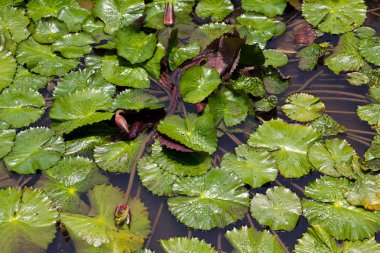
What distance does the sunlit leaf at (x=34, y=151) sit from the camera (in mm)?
2854

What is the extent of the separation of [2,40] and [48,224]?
5.86 feet

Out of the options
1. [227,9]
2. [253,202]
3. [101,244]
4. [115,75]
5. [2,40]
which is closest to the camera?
[101,244]

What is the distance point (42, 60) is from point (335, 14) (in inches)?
99.7

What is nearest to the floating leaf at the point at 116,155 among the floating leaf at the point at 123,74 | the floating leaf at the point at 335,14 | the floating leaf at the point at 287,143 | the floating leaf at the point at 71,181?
the floating leaf at the point at 71,181

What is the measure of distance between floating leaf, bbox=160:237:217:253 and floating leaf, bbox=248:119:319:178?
2.40 ft

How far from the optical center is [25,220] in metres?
2.61

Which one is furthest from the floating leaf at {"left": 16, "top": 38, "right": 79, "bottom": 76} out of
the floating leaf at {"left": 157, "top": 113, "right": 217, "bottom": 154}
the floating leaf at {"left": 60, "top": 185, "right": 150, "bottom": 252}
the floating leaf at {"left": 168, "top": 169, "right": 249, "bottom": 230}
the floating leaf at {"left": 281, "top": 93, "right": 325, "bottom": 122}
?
the floating leaf at {"left": 281, "top": 93, "right": 325, "bottom": 122}

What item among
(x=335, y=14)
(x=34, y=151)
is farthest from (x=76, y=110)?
(x=335, y=14)

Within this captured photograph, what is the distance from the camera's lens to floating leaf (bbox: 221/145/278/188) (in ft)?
9.14

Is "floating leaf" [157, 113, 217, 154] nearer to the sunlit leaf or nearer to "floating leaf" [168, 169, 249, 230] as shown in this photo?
"floating leaf" [168, 169, 249, 230]

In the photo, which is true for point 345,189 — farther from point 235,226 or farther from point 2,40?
point 2,40

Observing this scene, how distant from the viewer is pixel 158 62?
336 cm

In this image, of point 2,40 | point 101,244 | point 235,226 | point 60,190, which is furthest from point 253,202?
point 2,40

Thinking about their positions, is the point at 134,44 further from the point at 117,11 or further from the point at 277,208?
the point at 277,208
